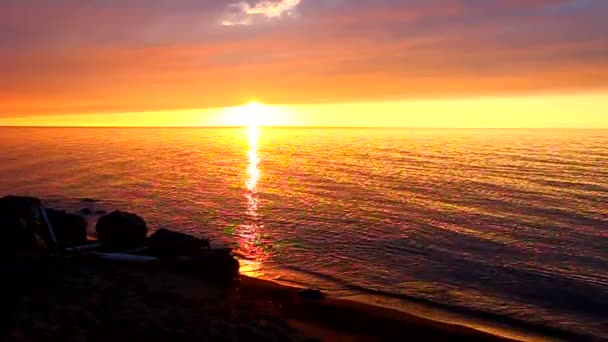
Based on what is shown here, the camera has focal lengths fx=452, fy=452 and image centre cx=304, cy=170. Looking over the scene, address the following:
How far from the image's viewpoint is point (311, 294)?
16953 mm

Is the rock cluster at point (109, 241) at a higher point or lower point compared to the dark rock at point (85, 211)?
higher

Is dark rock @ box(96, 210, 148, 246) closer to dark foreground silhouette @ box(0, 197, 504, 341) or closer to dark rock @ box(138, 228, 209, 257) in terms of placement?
dark foreground silhouette @ box(0, 197, 504, 341)

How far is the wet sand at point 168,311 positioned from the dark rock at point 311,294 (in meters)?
0.17

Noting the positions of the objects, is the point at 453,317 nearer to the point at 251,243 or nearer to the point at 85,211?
the point at 251,243

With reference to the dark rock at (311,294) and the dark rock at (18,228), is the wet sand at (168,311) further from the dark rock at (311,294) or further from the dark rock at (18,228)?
the dark rock at (18,228)

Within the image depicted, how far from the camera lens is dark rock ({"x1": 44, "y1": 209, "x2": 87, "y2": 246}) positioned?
71.5ft

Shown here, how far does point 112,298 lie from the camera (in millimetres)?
14773

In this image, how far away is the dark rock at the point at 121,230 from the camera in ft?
68.7

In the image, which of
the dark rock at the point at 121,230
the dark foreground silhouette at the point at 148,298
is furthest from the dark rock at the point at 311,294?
the dark rock at the point at 121,230

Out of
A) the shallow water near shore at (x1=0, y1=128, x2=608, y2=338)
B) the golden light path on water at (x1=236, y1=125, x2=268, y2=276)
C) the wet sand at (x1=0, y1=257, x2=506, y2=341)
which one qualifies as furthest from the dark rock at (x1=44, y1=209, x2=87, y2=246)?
the golden light path on water at (x1=236, y1=125, x2=268, y2=276)

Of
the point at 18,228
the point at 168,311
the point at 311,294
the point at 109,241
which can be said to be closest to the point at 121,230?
the point at 109,241

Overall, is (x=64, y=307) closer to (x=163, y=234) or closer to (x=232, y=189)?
(x=163, y=234)

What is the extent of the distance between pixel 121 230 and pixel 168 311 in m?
8.13

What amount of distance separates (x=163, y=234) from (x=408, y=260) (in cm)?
1201
